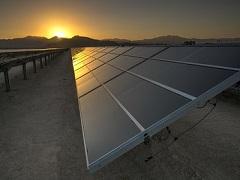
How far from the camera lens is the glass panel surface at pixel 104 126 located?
4.02 metres

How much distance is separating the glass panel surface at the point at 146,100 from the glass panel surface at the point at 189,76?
234 mm

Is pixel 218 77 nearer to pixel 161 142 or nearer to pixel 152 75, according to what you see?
pixel 152 75

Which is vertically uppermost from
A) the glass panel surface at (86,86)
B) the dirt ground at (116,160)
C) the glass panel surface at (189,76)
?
the glass panel surface at (189,76)

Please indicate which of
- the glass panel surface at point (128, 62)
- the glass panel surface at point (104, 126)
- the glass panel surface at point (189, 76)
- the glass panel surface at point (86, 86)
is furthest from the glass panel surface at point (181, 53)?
the glass panel surface at point (86, 86)

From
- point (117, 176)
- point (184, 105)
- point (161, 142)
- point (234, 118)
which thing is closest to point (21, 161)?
point (117, 176)

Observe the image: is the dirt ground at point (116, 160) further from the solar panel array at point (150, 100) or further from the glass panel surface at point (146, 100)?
the glass panel surface at point (146, 100)

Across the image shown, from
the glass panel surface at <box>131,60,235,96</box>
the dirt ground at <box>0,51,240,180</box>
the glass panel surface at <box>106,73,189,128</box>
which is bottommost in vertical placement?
the dirt ground at <box>0,51,240,180</box>

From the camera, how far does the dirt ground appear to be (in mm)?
6906

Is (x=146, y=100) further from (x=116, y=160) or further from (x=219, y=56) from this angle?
Result: (x=116, y=160)

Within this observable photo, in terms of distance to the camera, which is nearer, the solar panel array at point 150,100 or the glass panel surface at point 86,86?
the solar panel array at point 150,100

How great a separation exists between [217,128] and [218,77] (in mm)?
6704

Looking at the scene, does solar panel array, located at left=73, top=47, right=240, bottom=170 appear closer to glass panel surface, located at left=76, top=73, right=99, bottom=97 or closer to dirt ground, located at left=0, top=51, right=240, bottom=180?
glass panel surface, located at left=76, top=73, right=99, bottom=97

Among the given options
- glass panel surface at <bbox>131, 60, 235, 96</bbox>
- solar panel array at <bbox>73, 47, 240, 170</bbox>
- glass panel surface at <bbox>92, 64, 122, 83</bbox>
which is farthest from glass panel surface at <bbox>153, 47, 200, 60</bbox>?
glass panel surface at <bbox>92, 64, 122, 83</bbox>

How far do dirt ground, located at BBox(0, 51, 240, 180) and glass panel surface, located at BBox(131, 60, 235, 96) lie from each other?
2.18 meters
